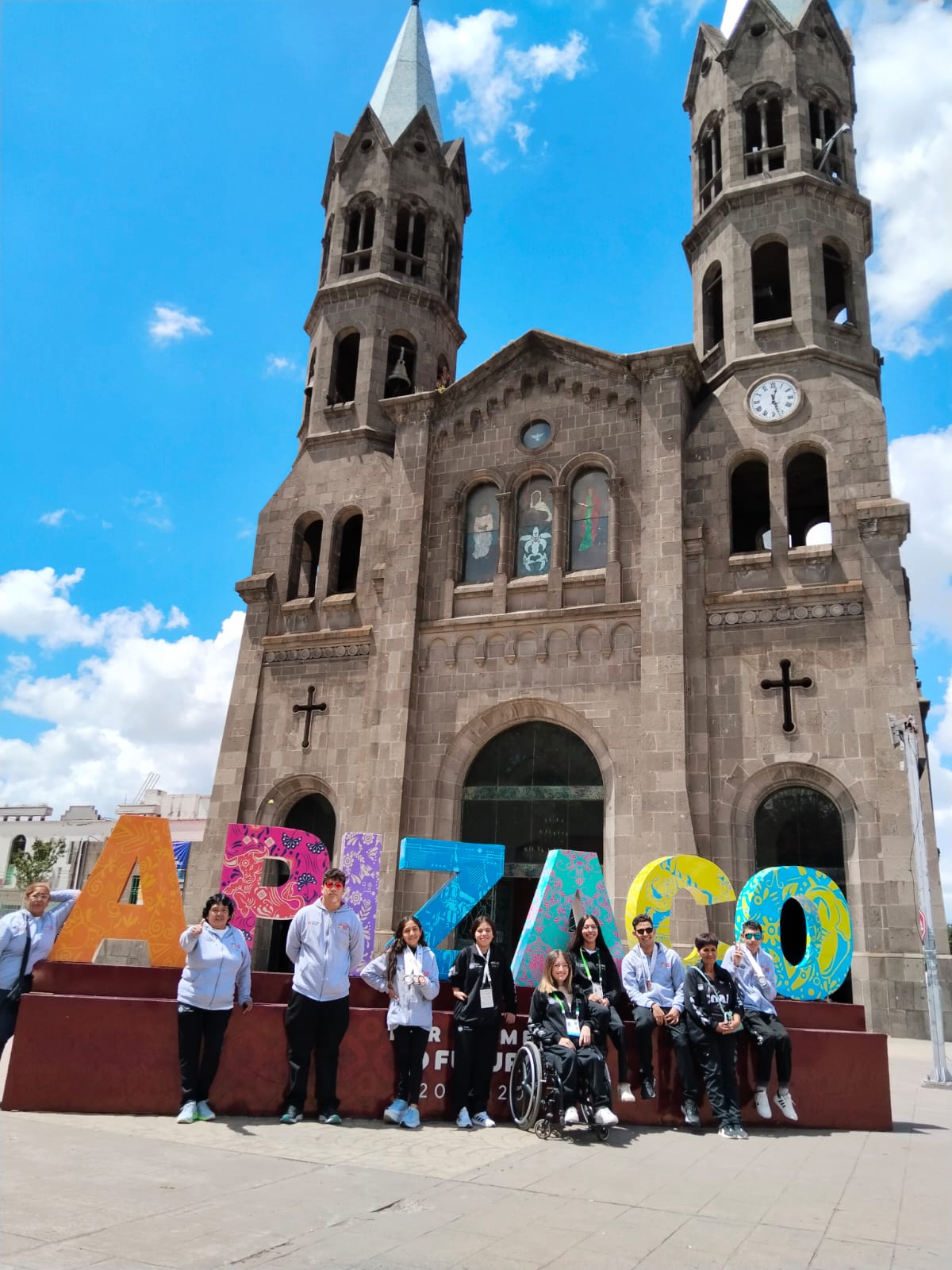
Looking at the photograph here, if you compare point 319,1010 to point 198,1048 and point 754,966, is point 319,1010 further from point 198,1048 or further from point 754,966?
point 754,966

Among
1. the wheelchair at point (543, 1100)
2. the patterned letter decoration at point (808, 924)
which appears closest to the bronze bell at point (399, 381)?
the patterned letter decoration at point (808, 924)

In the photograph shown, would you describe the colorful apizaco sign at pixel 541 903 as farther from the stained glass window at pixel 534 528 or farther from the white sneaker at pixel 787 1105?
the stained glass window at pixel 534 528

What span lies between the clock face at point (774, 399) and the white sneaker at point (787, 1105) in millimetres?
16532

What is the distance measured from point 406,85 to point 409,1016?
33.3 meters

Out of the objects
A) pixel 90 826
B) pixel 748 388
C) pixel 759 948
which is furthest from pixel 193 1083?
pixel 90 826

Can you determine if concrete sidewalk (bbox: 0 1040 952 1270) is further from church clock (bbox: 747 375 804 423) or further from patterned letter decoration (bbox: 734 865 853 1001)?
church clock (bbox: 747 375 804 423)

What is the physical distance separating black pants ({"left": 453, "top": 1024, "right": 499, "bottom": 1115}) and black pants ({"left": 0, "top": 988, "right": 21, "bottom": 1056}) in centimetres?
439

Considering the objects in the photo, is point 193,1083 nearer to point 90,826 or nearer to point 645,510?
point 645,510

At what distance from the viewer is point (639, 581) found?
21.5 m

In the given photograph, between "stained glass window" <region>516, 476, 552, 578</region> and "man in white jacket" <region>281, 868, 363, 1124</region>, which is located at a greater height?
"stained glass window" <region>516, 476, 552, 578</region>

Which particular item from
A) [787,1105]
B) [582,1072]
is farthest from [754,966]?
[582,1072]

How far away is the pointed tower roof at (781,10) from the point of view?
2711 cm

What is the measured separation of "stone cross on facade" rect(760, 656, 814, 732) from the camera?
1958cm

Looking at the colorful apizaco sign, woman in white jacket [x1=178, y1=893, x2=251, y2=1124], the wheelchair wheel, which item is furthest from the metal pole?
woman in white jacket [x1=178, y1=893, x2=251, y2=1124]
